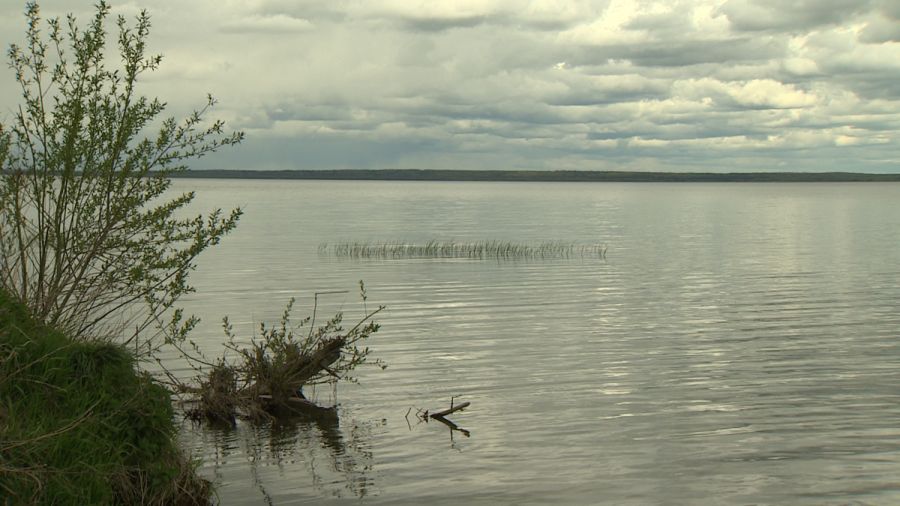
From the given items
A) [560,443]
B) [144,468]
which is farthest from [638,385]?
[144,468]

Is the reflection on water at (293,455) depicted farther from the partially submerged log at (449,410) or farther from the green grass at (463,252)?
the green grass at (463,252)

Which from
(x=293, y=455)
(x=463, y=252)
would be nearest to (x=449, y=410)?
(x=293, y=455)

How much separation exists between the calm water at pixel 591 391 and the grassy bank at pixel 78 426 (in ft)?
7.96

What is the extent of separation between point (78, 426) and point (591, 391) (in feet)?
37.9

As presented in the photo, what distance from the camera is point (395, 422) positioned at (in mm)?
16516

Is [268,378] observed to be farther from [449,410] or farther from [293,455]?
[449,410]

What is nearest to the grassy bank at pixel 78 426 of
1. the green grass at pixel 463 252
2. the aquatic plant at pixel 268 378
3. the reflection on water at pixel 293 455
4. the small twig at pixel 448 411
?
the reflection on water at pixel 293 455

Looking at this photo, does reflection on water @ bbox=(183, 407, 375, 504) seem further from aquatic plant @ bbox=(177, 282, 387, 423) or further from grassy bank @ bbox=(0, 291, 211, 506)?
grassy bank @ bbox=(0, 291, 211, 506)

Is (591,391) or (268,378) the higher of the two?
(268,378)

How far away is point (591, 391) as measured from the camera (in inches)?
736

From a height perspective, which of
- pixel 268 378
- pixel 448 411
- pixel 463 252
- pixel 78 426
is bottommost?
pixel 463 252

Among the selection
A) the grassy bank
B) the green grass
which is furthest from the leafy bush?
the green grass

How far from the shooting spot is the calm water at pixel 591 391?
13.0 meters

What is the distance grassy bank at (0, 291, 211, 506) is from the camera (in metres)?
8.56
